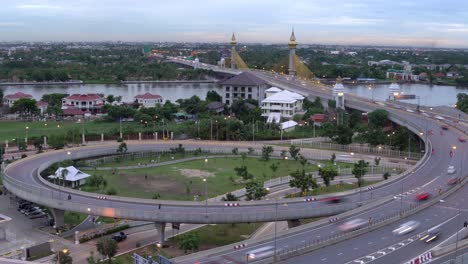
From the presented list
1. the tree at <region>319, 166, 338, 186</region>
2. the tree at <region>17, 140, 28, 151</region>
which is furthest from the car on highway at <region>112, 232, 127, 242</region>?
the tree at <region>17, 140, 28, 151</region>

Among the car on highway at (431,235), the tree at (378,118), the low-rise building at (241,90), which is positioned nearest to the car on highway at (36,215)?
the car on highway at (431,235)

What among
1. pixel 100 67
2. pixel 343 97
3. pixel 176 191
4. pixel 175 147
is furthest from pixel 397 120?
pixel 100 67

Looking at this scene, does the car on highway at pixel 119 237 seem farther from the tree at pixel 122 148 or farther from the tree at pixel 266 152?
the tree at pixel 266 152

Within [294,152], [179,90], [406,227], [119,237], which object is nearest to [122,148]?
[294,152]

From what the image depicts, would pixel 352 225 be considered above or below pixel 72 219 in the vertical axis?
above

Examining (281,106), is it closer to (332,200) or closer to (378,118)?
(378,118)

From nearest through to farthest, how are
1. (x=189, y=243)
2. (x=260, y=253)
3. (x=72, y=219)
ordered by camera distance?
1. (x=260, y=253)
2. (x=189, y=243)
3. (x=72, y=219)

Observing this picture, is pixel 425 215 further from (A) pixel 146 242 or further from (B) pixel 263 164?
(B) pixel 263 164

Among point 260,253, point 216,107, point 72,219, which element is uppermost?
point 260,253

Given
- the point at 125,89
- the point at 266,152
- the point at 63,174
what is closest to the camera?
the point at 63,174

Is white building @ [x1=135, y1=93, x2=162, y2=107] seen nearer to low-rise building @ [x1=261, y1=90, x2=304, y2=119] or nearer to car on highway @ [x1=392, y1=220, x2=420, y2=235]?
low-rise building @ [x1=261, y1=90, x2=304, y2=119]
